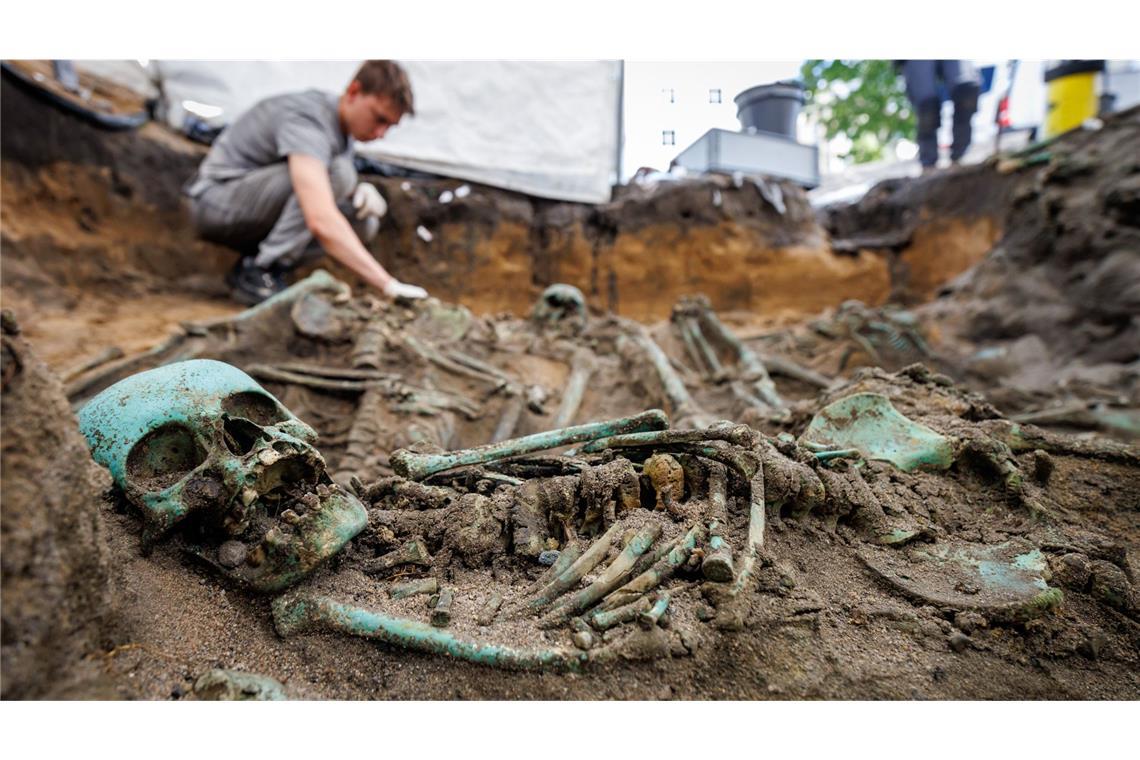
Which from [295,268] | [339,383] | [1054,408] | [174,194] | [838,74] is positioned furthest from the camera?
[174,194]

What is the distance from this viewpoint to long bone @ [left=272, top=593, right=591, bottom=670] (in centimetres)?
119

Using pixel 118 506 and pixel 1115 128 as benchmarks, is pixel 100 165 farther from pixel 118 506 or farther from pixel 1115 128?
pixel 1115 128

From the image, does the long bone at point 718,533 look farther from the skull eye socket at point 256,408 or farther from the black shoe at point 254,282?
the black shoe at point 254,282

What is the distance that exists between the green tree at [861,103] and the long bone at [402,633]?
1.79 metres

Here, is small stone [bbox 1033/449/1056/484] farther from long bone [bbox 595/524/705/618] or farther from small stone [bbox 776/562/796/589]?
long bone [bbox 595/524/705/618]

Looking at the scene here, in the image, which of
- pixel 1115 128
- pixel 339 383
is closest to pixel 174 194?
pixel 339 383

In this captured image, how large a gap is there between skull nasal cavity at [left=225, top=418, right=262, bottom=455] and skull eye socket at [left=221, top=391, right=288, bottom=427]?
33 millimetres

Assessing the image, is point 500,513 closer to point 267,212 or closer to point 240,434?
point 240,434

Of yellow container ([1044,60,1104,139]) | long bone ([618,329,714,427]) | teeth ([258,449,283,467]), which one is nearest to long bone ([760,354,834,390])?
A: long bone ([618,329,714,427])

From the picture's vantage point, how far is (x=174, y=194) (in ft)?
19.2

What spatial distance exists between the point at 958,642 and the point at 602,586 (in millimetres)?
707

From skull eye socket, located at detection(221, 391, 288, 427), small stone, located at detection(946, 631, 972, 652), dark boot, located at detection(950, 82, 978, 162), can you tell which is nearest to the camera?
small stone, located at detection(946, 631, 972, 652)

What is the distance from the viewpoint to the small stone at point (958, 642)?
4.25ft

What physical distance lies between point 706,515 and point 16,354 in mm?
1275
